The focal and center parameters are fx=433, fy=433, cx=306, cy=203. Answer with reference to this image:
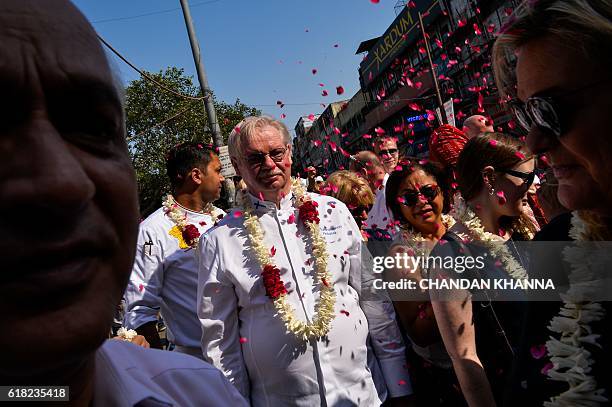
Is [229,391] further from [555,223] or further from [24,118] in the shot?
[555,223]

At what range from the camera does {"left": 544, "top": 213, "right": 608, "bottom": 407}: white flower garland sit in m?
1.34

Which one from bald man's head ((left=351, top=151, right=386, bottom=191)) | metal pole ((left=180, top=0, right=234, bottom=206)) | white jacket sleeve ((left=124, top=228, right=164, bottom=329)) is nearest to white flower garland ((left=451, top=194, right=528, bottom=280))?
white jacket sleeve ((left=124, top=228, right=164, bottom=329))

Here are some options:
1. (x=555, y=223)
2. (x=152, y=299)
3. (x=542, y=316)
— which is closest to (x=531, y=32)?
(x=555, y=223)

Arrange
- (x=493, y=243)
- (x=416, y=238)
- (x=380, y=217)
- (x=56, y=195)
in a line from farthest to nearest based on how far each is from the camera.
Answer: (x=380, y=217)
(x=416, y=238)
(x=493, y=243)
(x=56, y=195)

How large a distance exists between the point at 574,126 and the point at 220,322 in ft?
6.90

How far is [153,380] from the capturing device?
1194 millimetres

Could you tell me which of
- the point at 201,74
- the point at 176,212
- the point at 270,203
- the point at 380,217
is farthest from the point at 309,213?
the point at 201,74

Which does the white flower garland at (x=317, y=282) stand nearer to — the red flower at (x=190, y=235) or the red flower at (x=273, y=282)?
the red flower at (x=273, y=282)

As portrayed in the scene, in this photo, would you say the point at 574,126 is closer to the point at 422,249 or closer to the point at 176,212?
the point at 422,249

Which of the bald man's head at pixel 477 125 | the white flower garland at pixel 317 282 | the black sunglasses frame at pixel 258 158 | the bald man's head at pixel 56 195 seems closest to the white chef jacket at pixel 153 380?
the bald man's head at pixel 56 195

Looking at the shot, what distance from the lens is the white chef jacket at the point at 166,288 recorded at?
12.5ft

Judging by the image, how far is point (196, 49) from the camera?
11047 mm

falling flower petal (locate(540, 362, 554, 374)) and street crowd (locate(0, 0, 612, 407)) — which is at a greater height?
street crowd (locate(0, 0, 612, 407))

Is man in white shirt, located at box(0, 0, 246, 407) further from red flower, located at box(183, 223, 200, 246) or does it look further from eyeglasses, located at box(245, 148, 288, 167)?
red flower, located at box(183, 223, 200, 246)
